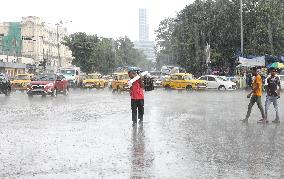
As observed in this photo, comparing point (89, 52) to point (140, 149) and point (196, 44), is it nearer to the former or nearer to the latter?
point (196, 44)

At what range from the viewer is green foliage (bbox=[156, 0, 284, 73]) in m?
58.5

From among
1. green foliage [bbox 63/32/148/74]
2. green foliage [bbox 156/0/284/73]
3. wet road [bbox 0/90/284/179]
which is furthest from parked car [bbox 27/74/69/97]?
green foliage [bbox 63/32/148/74]

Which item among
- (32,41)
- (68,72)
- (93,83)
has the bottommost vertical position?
(93,83)

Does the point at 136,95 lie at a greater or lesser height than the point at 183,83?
greater

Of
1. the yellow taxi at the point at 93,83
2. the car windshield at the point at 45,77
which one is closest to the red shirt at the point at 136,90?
the car windshield at the point at 45,77

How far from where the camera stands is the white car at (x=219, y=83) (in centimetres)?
4912

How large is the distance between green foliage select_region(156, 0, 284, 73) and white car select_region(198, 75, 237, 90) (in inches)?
329

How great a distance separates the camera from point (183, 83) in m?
48.3

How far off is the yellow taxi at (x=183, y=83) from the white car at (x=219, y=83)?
2.05 meters

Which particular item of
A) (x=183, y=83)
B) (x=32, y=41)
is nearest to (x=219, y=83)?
(x=183, y=83)

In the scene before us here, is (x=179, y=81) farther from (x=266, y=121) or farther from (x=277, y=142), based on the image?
(x=277, y=142)

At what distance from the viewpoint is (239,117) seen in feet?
60.0

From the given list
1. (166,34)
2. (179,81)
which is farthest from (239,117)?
(166,34)

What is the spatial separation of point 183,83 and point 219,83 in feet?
12.1
